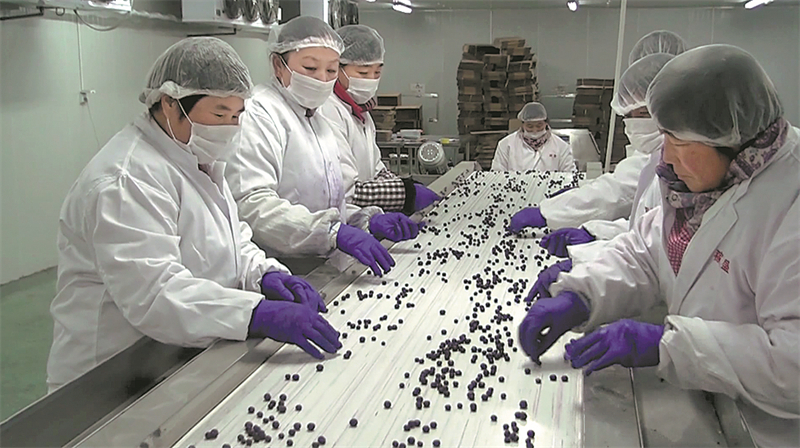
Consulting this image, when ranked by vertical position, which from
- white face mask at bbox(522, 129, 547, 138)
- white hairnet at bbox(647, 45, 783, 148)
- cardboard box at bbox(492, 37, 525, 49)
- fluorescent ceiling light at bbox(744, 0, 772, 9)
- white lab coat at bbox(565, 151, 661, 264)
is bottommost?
white lab coat at bbox(565, 151, 661, 264)

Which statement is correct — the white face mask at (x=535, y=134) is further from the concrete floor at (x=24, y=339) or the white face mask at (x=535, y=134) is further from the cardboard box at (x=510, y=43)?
the concrete floor at (x=24, y=339)

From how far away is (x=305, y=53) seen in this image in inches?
100

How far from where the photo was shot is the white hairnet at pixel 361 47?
125 inches

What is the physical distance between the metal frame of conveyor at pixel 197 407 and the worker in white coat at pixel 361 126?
5.21 ft

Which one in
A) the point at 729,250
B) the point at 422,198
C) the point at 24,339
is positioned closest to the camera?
the point at 729,250

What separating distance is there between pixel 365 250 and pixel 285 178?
1.68ft

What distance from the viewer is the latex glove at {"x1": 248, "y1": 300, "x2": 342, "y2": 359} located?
155 cm

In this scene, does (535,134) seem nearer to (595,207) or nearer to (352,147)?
(352,147)

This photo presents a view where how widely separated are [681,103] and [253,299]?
1.05 m

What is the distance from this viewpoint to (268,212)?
7.42ft

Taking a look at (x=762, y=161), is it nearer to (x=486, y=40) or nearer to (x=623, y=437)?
(x=623, y=437)

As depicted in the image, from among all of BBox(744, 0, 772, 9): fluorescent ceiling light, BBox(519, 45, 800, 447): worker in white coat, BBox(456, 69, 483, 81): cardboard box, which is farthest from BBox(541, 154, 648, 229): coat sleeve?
BBox(744, 0, 772, 9): fluorescent ceiling light

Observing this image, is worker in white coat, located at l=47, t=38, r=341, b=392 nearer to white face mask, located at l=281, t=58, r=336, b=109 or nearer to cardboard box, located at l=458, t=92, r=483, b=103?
white face mask, located at l=281, t=58, r=336, b=109

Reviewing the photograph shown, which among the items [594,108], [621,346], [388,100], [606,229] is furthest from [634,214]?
[594,108]
